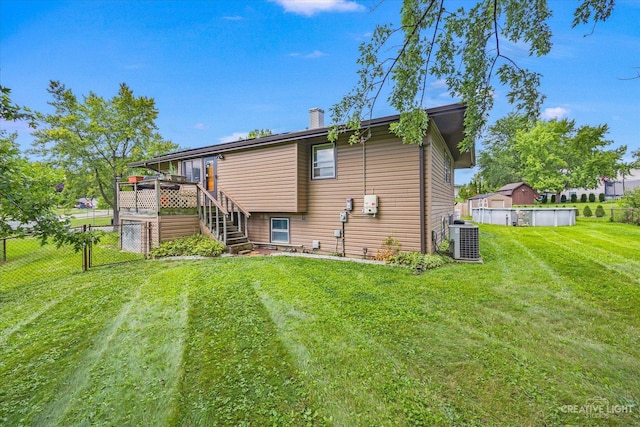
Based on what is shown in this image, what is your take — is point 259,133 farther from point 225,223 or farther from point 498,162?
point 498,162

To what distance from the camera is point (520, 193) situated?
29.2 metres

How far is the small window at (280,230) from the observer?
9.34 meters

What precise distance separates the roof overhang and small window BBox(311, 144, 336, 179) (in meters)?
0.60

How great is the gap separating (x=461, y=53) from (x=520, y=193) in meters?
31.8

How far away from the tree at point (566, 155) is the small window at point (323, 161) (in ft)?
86.7

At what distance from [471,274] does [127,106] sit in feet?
70.2

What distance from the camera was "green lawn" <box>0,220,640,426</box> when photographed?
2.09 metres

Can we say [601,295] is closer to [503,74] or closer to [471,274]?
[471,274]

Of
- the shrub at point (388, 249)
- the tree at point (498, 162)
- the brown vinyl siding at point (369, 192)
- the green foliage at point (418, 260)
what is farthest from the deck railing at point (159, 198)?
the tree at point (498, 162)

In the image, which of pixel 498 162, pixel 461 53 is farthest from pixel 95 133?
pixel 498 162

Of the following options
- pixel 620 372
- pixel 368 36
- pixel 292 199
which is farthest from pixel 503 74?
pixel 292 199

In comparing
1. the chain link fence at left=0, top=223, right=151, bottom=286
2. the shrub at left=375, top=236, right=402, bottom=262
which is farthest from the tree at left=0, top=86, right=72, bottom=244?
the shrub at left=375, top=236, right=402, bottom=262

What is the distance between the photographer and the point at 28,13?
17.9ft

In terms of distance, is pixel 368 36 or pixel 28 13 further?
pixel 28 13
